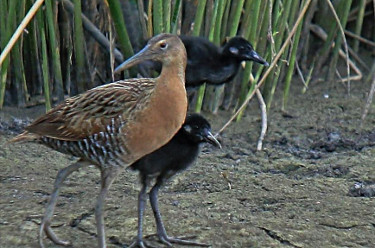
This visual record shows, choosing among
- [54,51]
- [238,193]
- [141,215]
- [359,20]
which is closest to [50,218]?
[141,215]

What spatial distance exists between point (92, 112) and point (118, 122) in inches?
6.3

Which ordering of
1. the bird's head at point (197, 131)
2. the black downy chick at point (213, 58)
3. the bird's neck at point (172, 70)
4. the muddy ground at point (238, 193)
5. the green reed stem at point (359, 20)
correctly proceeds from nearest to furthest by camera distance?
the bird's neck at point (172, 70) → the muddy ground at point (238, 193) → the bird's head at point (197, 131) → the black downy chick at point (213, 58) → the green reed stem at point (359, 20)

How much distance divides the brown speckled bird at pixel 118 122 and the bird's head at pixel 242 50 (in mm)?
1471

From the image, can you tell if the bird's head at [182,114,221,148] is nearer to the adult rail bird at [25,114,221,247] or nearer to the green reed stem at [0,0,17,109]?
the adult rail bird at [25,114,221,247]

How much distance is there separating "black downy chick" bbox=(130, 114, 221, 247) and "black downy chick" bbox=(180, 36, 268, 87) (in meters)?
1.15

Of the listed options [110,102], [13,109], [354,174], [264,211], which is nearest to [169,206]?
[264,211]

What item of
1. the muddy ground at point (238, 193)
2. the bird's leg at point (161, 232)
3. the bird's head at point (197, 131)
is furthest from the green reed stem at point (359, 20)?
the bird's leg at point (161, 232)

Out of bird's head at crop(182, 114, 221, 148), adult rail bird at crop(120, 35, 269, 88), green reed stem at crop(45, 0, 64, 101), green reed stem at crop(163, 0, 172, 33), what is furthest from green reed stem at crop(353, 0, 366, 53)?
bird's head at crop(182, 114, 221, 148)

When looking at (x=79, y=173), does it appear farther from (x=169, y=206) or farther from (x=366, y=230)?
(x=366, y=230)

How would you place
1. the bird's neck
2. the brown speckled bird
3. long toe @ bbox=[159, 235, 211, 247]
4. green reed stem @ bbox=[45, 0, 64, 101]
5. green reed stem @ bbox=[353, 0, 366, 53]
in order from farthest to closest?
green reed stem @ bbox=[353, 0, 366, 53] < green reed stem @ bbox=[45, 0, 64, 101] < long toe @ bbox=[159, 235, 211, 247] < the bird's neck < the brown speckled bird

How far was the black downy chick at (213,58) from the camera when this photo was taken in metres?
5.29

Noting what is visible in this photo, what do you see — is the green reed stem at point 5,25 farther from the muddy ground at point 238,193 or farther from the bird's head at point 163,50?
the bird's head at point 163,50

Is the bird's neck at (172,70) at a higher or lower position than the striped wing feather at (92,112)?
higher

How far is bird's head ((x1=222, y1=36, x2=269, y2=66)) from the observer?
5324 millimetres
